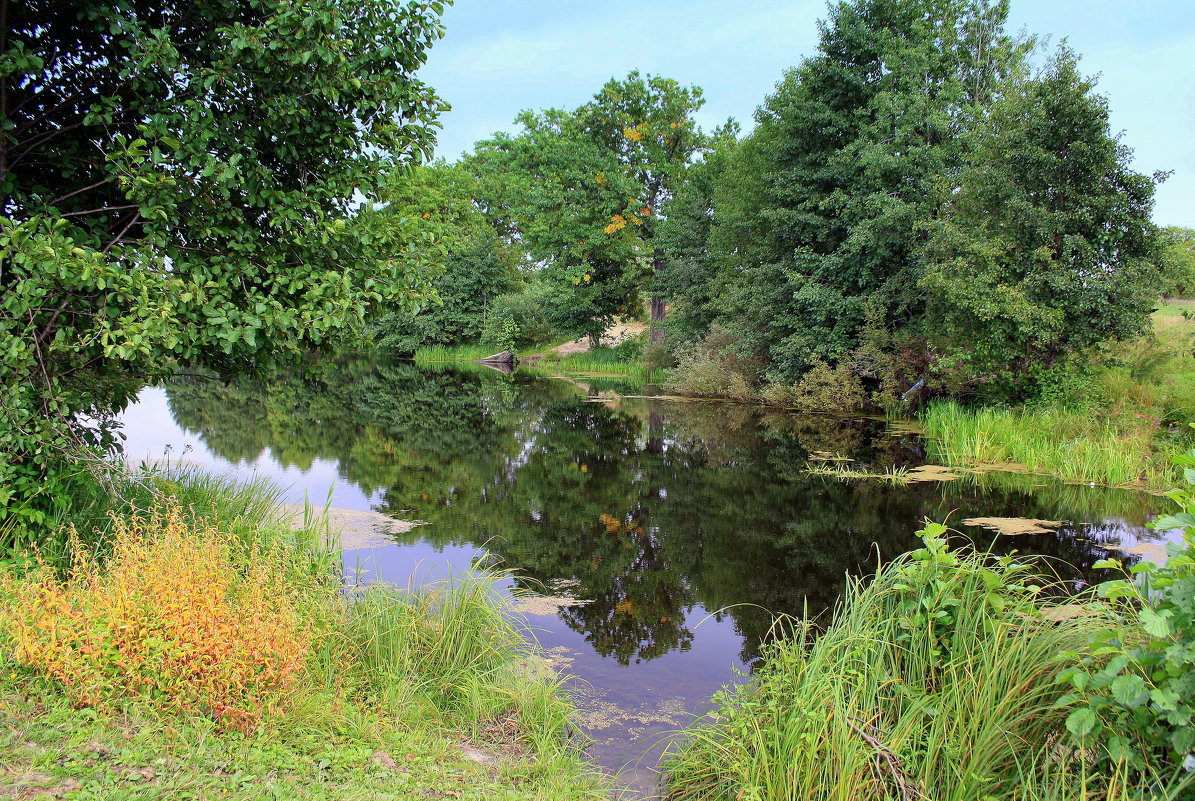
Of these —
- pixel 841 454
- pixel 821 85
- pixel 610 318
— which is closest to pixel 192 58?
pixel 841 454

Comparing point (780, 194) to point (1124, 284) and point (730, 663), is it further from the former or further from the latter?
point (730, 663)

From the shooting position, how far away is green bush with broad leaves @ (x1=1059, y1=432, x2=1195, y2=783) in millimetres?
2707

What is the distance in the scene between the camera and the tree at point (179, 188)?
187 inches

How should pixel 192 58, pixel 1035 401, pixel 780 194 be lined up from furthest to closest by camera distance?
1. pixel 780 194
2. pixel 1035 401
3. pixel 192 58

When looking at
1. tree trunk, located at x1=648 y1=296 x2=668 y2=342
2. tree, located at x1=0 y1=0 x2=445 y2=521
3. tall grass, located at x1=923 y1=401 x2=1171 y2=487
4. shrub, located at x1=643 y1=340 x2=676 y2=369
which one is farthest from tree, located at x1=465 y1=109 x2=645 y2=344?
tree, located at x1=0 y1=0 x2=445 y2=521

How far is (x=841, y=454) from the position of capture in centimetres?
1520

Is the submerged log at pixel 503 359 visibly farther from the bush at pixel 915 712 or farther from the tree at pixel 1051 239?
the bush at pixel 915 712

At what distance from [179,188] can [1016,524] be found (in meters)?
10.1

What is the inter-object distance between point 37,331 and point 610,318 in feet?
123

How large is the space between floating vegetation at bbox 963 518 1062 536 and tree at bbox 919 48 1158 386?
19.3 feet

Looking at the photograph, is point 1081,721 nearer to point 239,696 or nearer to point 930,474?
point 239,696

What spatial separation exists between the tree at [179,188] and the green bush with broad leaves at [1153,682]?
196 inches

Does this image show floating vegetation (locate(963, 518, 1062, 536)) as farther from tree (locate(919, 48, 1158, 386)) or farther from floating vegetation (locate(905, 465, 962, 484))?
tree (locate(919, 48, 1158, 386))

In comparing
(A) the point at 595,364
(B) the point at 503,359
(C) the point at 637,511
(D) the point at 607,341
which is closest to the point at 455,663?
(C) the point at 637,511
